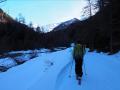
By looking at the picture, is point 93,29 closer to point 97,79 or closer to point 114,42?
point 114,42

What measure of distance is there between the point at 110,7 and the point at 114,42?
508 centimetres

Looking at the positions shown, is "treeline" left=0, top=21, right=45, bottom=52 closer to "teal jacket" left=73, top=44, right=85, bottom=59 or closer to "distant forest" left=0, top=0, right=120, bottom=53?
"distant forest" left=0, top=0, right=120, bottom=53

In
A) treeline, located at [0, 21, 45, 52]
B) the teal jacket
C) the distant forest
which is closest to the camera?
the teal jacket

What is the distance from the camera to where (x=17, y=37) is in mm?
91062

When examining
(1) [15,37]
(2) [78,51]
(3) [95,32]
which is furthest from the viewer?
(1) [15,37]

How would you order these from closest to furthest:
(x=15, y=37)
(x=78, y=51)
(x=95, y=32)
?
(x=78, y=51)
(x=95, y=32)
(x=15, y=37)

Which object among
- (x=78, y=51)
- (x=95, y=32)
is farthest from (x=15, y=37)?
(x=78, y=51)

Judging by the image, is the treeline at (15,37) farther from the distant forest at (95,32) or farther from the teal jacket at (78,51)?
the teal jacket at (78,51)

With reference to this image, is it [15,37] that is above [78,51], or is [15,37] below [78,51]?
below

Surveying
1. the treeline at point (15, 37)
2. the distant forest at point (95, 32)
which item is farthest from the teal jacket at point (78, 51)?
the treeline at point (15, 37)

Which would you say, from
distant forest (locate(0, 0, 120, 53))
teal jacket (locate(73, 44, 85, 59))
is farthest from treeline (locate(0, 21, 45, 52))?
teal jacket (locate(73, 44, 85, 59))

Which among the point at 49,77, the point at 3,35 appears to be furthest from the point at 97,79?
the point at 3,35

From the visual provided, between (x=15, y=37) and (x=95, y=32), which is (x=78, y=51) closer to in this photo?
(x=95, y=32)

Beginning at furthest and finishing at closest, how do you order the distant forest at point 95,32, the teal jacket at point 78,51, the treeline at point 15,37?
the treeline at point 15,37
the distant forest at point 95,32
the teal jacket at point 78,51
